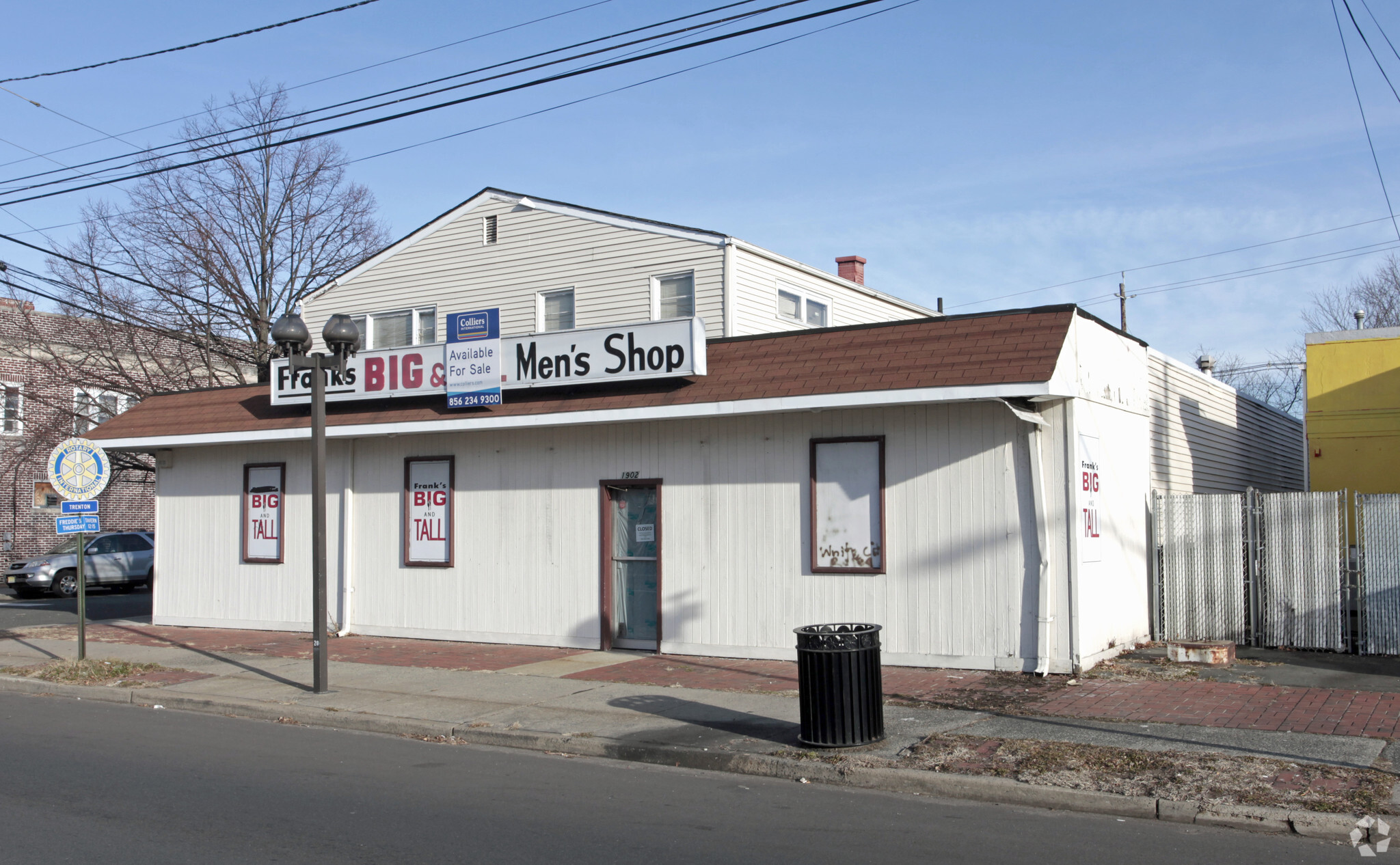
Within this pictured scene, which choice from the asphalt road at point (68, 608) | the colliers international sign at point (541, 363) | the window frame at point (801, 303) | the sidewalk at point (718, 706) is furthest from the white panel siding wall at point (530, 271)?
the asphalt road at point (68, 608)

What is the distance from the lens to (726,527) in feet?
46.0

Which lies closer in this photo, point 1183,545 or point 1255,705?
point 1255,705

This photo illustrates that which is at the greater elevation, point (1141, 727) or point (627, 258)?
Result: point (627, 258)

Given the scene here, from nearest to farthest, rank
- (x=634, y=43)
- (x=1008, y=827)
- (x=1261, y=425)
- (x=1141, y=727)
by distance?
(x=1008, y=827), (x=1141, y=727), (x=634, y=43), (x=1261, y=425)

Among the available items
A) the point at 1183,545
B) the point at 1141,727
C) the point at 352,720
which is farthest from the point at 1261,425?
the point at 352,720

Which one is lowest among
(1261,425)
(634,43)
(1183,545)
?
(1183,545)

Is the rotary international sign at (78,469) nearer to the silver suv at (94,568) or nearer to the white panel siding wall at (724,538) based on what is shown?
the white panel siding wall at (724,538)

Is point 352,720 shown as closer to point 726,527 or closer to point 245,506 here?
point 726,527

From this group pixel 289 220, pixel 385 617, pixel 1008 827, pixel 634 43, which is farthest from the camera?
pixel 289 220

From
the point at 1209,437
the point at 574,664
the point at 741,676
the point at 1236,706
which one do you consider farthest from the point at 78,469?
the point at 1209,437

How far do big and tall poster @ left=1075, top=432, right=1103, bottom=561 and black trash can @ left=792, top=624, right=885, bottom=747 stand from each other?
13.5ft

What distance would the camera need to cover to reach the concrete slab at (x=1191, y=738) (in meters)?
8.09

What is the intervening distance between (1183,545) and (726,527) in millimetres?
5988

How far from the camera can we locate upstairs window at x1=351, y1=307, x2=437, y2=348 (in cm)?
2097
